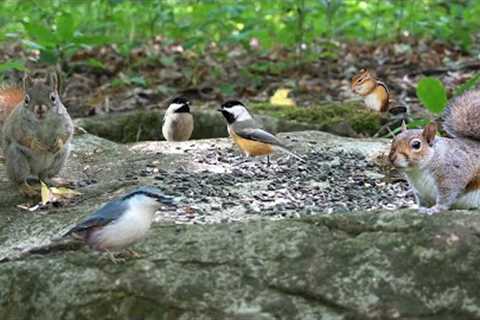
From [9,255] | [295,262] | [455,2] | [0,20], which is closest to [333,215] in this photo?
[295,262]

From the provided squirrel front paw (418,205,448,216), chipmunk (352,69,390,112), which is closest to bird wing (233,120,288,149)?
chipmunk (352,69,390,112)

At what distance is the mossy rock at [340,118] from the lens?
6.70 m

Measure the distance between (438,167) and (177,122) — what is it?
9.53ft

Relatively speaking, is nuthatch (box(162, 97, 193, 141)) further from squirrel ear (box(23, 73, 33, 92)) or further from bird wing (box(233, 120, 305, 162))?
squirrel ear (box(23, 73, 33, 92))

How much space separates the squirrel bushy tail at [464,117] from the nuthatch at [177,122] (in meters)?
2.52

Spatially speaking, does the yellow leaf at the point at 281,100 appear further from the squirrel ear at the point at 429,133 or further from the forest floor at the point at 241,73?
the squirrel ear at the point at 429,133

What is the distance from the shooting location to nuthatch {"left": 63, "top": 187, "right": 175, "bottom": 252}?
3193 millimetres

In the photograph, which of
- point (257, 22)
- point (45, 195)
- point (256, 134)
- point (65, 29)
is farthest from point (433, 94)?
point (257, 22)

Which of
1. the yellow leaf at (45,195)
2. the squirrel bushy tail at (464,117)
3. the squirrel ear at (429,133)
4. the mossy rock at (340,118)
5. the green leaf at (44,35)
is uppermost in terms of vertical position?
the squirrel ear at (429,133)

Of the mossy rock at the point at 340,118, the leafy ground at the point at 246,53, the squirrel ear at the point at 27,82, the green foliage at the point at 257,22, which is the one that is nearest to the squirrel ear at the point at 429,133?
the squirrel ear at the point at 27,82

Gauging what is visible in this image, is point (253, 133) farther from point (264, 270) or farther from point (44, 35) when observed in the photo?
point (44, 35)

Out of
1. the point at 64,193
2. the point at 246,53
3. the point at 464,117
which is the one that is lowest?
the point at 246,53

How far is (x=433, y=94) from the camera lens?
509cm

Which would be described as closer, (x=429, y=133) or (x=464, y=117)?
(x=429, y=133)
